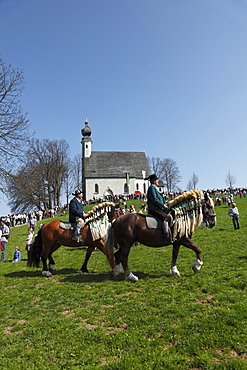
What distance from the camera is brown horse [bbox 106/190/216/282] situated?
8.11 m

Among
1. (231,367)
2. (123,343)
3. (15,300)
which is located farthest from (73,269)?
(231,367)

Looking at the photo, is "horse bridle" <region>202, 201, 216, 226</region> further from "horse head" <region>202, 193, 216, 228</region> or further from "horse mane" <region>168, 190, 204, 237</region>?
"horse mane" <region>168, 190, 204, 237</region>

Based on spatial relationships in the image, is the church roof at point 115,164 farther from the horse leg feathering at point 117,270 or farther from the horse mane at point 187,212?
the horse mane at point 187,212

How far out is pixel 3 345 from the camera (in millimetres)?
4898

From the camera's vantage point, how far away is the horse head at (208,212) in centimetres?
854

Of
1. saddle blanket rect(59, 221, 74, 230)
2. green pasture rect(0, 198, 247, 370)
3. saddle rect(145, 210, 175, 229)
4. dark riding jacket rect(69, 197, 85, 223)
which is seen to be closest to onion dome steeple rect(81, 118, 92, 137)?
saddle blanket rect(59, 221, 74, 230)

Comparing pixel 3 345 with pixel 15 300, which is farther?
pixel 15 300

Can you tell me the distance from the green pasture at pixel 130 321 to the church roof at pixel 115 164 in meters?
65.8

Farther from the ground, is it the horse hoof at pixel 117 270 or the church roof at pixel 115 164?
the church roof at pixel 115 164

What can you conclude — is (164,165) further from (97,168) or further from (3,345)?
(3,345)

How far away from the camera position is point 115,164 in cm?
7731

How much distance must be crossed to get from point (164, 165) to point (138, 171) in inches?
511

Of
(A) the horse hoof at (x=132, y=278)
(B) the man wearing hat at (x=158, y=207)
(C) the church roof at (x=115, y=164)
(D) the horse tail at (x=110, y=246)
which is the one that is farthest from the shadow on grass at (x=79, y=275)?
(C) the church roof at (x=115, y=164)

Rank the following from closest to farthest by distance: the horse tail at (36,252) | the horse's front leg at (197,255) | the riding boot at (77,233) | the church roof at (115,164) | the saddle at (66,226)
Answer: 1. the horse's front leg at (197,255)
2. the riding boot at (77,233)
3. the saddle at (66,226)
4. the horse tail at (36,252)
5. the church roof at (115,164)
